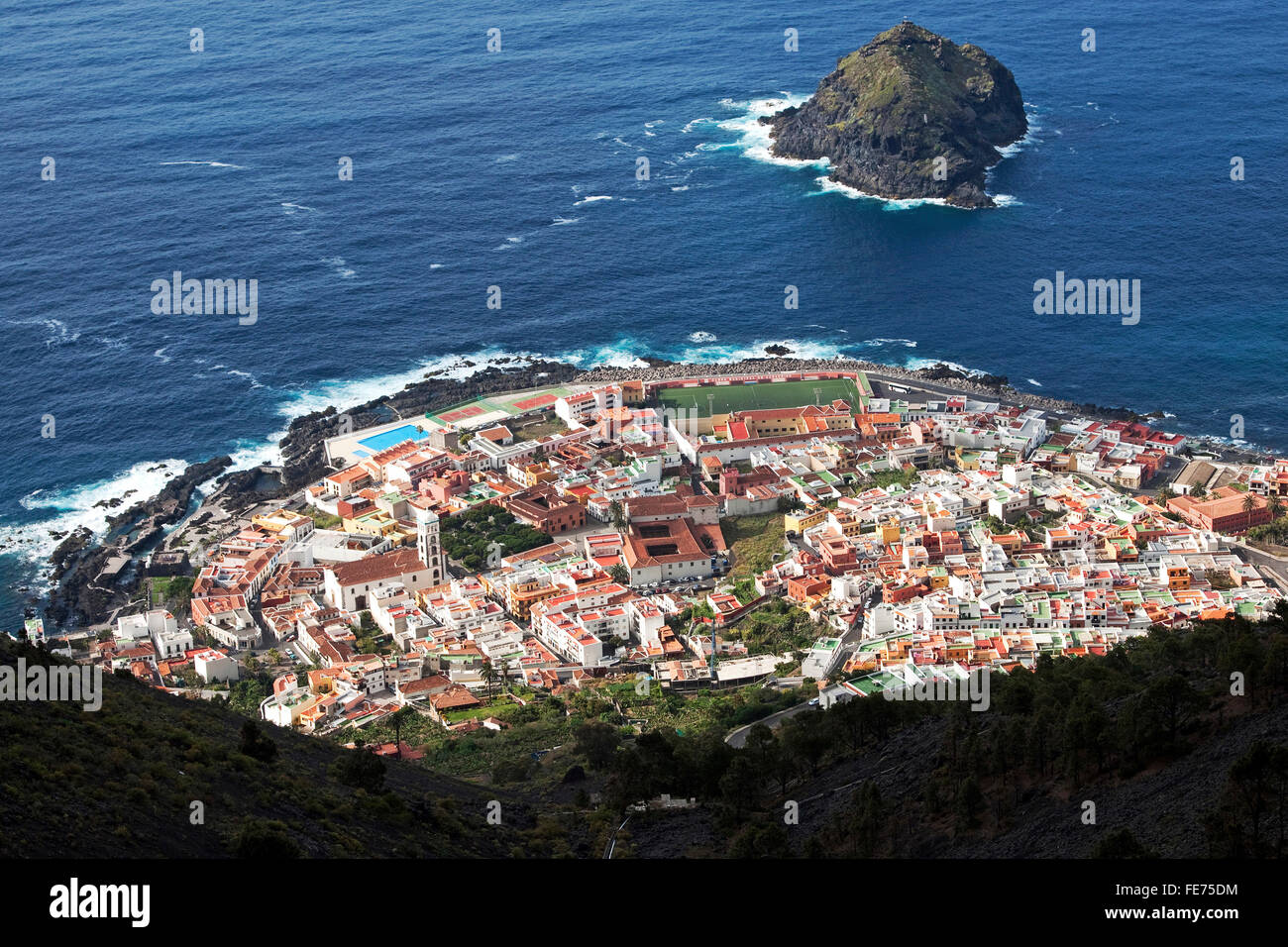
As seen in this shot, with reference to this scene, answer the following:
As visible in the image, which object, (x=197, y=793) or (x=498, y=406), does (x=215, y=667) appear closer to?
(x=498, y=406)

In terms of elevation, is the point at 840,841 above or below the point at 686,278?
below

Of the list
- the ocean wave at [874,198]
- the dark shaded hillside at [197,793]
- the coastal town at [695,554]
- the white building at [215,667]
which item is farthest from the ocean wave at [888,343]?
the dark shaded hillside at [197,793]

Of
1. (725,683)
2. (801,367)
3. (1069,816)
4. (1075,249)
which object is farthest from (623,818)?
(1075,249)

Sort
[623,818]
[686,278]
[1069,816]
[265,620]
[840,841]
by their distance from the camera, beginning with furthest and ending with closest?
[686,278] → [265,620] → [623,818] → [840,841] → [1069,816]

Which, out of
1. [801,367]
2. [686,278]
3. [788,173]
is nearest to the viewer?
[801,367]

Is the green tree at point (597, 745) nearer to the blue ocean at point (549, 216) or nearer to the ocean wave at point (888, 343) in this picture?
the blue ocean at point (549, 216)

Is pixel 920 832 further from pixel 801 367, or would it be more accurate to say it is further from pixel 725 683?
pixel 801 367
